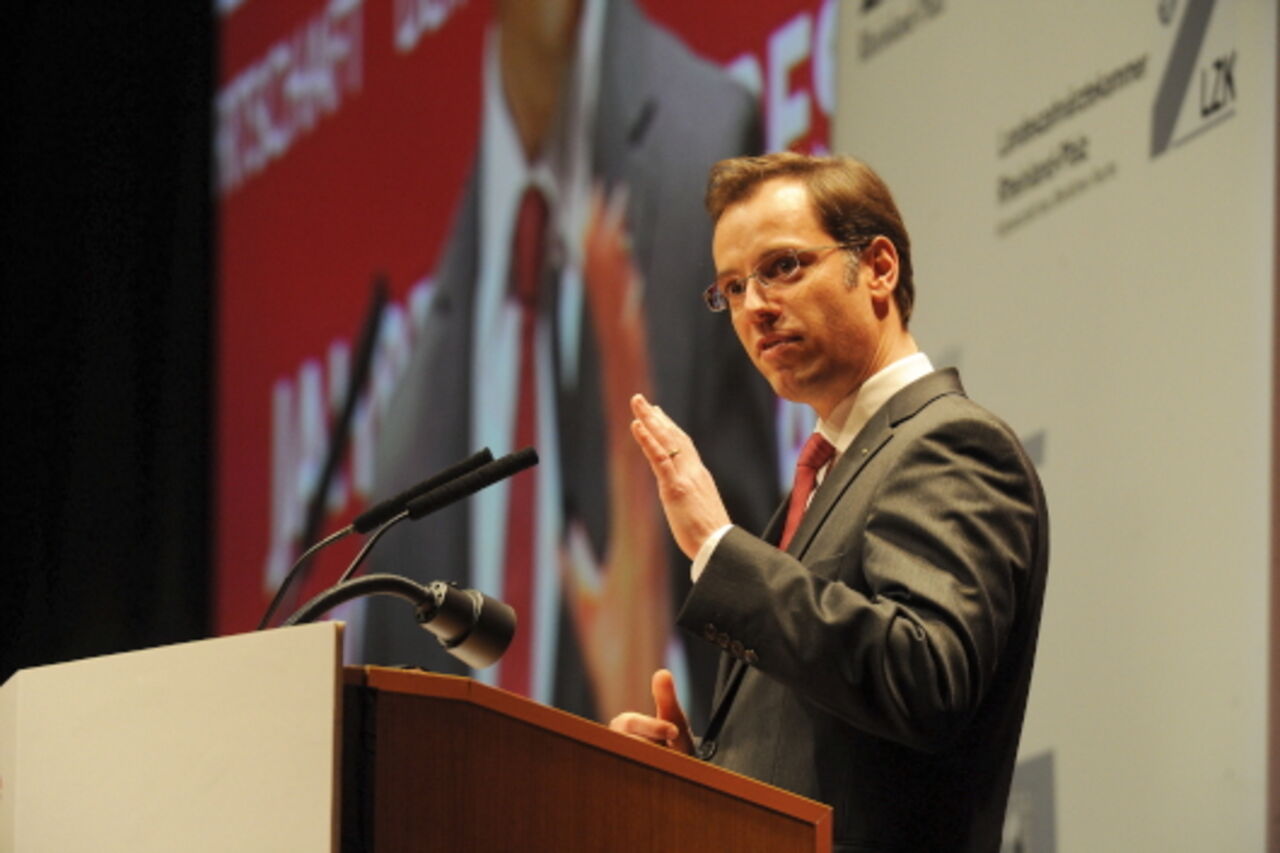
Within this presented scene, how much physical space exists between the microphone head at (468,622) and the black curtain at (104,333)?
12.6 feet

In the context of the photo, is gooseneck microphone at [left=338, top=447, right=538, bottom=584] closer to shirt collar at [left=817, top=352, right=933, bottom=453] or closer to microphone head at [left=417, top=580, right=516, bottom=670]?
microphone head at [left=417, top=580, right=516, bottom=670]

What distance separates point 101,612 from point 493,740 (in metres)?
4.26

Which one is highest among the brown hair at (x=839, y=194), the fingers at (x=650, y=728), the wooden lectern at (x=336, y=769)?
the brown hair at (x=839, y=194)

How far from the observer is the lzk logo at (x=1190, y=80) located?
2.60 m

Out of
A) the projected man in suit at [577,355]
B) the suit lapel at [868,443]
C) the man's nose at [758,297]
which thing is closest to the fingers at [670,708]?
the suit lapel at [868,443]

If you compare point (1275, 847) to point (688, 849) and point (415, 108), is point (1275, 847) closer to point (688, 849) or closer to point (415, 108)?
point (688, 849)

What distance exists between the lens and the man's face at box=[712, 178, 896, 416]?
7.41 ft

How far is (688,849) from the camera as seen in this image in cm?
156

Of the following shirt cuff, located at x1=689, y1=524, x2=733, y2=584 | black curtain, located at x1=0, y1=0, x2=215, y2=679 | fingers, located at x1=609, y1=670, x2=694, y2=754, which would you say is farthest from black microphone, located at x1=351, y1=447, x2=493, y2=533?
black curtain, located at x1=0, y1=0, x2=215, y2=679

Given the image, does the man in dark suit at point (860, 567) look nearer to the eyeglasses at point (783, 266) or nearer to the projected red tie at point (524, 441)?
the eyeglasses at point (783, 266)

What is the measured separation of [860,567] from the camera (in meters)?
2.00

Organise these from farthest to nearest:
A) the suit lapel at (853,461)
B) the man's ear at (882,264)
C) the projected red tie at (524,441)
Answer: the projected red tie at (524,441)
the man's ear at (882,264)
the suit lapel at (853,461)

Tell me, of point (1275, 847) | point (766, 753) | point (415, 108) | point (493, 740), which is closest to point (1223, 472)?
point (1275, 847)

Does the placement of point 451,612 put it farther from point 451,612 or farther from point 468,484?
point 468,484
